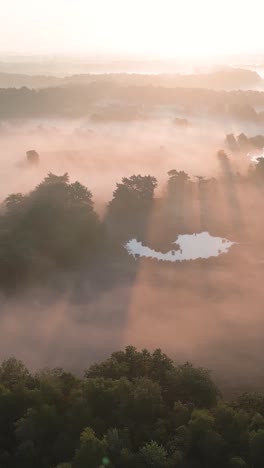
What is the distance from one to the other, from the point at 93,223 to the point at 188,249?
58.2 feet

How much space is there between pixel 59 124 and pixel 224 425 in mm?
179223

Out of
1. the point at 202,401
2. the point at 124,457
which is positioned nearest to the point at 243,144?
the point at 202,401

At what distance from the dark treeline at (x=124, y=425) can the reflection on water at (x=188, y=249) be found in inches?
1570

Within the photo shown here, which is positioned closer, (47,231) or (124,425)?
(124,425)

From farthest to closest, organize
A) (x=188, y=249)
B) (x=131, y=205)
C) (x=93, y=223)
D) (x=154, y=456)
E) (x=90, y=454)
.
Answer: (x=131, y=205), (x=188, y=249), (x=93, y=223), (x=154, y=456), (x=90, y=454)

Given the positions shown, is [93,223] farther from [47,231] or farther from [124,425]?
[124,425]

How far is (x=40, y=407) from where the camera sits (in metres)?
33.7

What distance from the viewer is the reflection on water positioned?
258 ft

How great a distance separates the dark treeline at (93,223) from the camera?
2817 inches

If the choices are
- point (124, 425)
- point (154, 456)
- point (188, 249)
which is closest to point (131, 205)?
point (188, 249)

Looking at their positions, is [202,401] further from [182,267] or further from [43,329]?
[182,267]

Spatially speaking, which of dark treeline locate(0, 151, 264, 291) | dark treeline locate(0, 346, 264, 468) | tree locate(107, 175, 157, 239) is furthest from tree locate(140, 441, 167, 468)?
tree locate(107, 175, 157, 239)

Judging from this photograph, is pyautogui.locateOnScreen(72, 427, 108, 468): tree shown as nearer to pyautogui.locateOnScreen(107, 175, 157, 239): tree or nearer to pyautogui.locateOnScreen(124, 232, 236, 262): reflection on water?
pyautogui.locateOnScreen(124, 232, 236, 262): reflection on water

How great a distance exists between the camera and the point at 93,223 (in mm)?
80750
